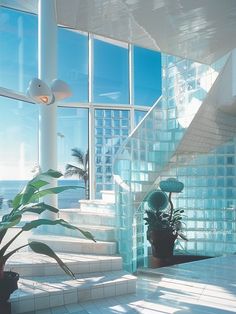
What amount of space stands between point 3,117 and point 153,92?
369cm

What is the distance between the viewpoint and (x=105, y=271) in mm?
3814

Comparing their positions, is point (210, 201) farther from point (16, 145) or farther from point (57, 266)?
point (16, 145)

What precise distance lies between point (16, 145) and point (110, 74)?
2.86 metres

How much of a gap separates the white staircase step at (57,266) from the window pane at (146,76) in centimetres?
460

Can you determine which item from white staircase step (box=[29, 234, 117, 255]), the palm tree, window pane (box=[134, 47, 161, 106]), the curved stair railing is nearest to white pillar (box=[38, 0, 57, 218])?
white staircase step (box=[29, 234, 117, 255])

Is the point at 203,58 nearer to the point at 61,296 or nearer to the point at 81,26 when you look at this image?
the point at 81,26

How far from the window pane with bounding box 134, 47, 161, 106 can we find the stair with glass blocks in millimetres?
3800

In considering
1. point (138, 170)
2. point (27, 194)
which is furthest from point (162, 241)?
point (27, 194)

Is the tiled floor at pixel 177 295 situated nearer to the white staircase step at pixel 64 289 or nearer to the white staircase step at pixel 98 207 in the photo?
the white staircase step at pixel 64 289

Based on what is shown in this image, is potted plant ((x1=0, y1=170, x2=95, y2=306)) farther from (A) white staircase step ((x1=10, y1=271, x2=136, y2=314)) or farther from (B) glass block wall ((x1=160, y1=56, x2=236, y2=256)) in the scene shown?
(B) glass block wall ((x1=160, y1=56, x2=236, y2=256))

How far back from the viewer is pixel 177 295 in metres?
3.44

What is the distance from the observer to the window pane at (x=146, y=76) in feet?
25.7

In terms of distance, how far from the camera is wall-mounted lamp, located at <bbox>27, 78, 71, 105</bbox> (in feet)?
12.8

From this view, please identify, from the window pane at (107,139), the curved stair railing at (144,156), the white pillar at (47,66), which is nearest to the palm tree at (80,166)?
the window pane at (107,139)
